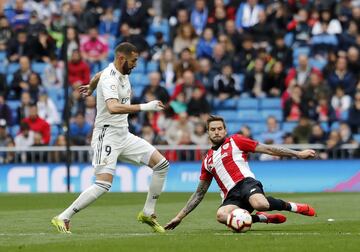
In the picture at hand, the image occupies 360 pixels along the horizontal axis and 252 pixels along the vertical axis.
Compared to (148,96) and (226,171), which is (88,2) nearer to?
(148,96)

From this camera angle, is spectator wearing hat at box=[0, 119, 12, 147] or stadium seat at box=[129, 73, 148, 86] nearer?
spectator wearing hat at box=[0, 119, 12, 147]

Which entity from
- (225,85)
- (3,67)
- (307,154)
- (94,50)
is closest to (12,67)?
(3,67)

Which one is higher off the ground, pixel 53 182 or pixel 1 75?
pixel 1 75

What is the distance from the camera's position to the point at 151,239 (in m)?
13.1

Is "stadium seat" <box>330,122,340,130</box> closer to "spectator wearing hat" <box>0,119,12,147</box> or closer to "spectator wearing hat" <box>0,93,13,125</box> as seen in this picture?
"spectator wearing hat" <box>0,119,12,147</box>

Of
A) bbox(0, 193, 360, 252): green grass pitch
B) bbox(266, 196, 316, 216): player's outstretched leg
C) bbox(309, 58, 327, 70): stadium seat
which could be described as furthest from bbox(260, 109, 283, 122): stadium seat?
bbox(266, 196, 316, 216): player's outstretched leg

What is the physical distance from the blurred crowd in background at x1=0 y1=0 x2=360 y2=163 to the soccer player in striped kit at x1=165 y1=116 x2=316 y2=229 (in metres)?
12.1

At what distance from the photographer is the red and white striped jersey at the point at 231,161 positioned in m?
14.9

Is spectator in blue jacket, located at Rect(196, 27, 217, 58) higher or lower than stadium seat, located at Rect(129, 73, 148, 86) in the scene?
higher

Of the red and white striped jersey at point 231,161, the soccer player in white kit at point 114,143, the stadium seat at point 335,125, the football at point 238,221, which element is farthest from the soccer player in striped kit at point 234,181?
the stadium seat at point 335,125

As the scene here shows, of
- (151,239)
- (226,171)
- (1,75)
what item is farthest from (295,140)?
(151,239)

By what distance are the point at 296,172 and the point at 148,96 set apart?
439 cm

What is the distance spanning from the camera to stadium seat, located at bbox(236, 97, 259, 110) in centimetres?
2984

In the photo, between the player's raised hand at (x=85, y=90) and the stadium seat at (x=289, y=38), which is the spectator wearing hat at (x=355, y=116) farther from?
the player's raised hand at (x=85, y=90)
